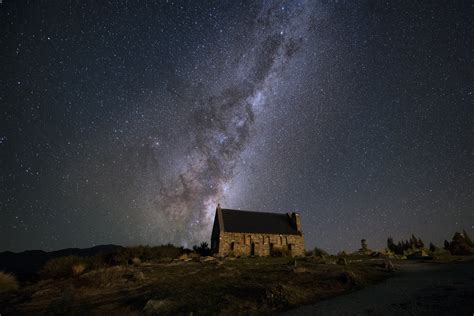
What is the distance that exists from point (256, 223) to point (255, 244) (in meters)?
4.16

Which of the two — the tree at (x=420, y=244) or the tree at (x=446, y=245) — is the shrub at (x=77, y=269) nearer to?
the tree at (x=446, y=245)

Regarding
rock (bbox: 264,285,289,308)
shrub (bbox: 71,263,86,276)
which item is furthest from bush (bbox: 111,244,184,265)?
rock (bbox: 264,285,289,308)

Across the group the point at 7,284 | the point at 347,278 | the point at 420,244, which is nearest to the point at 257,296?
the point at 347,278

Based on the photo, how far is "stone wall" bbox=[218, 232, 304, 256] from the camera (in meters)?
36.4

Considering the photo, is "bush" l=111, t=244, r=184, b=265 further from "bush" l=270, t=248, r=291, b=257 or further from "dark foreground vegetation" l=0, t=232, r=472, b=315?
"bush" l=270, t=248, r=291, b=257

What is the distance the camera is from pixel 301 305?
8.40 m

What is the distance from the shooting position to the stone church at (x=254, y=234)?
36781mm

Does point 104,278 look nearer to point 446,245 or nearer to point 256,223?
point 256,223

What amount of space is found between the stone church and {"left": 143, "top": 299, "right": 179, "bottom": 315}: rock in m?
26.3

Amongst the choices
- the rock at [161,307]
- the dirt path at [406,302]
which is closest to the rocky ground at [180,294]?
the rock at [161,307]

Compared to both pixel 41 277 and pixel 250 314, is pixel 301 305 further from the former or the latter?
pixel 41 277

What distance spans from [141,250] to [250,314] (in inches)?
864

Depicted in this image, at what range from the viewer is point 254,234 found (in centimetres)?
3847

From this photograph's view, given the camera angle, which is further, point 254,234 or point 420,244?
point 254,234
